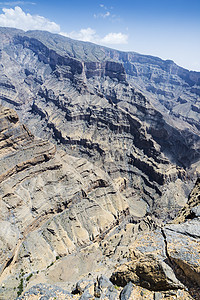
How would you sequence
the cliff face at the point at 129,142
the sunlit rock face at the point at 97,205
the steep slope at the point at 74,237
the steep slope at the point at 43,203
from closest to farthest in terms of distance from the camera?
the steep slope at the point at 74,237
the sunlit rock face at the point at 97,205
the steep slope at the point at 43,203
the cliff face at the point at 129,142

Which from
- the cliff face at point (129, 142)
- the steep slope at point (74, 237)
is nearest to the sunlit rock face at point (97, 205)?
the steep slope at point (74, 237)

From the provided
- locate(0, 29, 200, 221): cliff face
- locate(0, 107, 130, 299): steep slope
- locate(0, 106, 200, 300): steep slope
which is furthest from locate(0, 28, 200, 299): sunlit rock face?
locate(0, 29, 200, 221): cliff face

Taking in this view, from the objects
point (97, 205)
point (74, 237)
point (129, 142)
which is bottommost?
point (74, 237)

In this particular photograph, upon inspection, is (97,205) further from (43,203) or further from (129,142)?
(129,142)

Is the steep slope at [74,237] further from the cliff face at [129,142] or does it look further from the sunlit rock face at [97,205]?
the cliff face at [129,142]

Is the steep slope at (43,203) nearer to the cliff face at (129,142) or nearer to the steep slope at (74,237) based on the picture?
the steep slope at (74,237)

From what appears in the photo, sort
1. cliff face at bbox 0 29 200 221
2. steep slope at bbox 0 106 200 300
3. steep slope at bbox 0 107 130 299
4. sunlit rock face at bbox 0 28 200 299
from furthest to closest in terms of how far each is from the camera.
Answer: cliff face at bbox 0 29 200 221 < steep slope at bbox 0 107 130 299 < sunlit rock face at bbox 0 28 200 299 < steep slope at bbox 0 106 200 300

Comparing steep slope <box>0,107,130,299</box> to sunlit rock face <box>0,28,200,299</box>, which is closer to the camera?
sunlit rock face <box>0,28,200,299</box>

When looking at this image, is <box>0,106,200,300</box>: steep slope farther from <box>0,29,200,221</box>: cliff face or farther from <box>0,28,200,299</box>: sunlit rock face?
<box>0,29,200,221</box>: cliff face

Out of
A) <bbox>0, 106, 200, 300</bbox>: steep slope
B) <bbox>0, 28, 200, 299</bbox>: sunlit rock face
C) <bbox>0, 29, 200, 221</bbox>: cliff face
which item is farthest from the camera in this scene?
<bbox>0, 29, 200, 221</bbox>: cliff face

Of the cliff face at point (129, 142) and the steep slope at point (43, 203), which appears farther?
the cliff face at point (129, 142)

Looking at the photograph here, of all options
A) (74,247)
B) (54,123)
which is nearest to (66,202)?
(74,247)

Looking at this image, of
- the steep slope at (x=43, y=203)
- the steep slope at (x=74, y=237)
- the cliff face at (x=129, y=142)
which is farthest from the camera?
the cliff face at (x=129, y=142)

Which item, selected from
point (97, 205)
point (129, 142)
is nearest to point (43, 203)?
point (97, 205)
